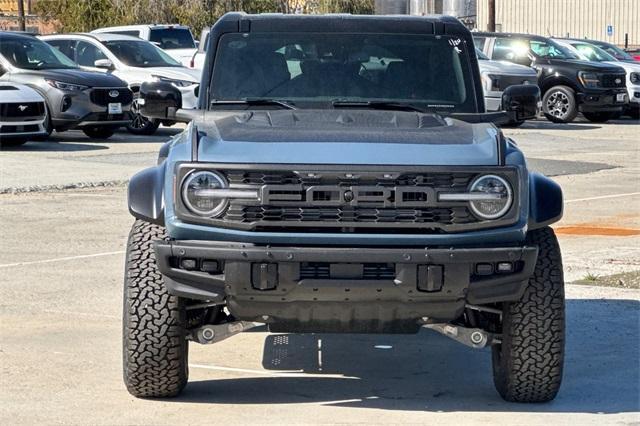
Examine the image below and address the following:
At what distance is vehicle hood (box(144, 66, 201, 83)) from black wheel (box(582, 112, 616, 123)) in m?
9.69

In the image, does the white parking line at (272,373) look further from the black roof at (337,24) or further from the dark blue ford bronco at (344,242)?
the black roof at (337,24)

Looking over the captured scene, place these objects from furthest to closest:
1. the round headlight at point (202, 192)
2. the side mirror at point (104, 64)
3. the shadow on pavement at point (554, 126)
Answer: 1. the shadow on pavement at point (554, 126)
2. the side mirror at point (104, 64)
3. the round headlight at point (202, 192)

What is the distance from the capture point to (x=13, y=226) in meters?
12.9

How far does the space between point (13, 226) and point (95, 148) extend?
28.6 feet

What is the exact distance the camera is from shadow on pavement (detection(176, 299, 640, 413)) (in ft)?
21.6

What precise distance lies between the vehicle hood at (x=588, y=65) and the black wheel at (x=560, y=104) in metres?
0.51

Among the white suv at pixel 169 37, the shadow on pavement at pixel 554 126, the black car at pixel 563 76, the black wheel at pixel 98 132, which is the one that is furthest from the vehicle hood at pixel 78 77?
the black car at pixel 563 76

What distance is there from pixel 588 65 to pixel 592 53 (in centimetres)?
251

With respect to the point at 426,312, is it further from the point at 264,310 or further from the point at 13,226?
the point at 13,226

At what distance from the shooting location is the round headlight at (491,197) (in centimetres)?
606

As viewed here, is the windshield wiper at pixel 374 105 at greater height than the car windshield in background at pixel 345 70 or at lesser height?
lesser

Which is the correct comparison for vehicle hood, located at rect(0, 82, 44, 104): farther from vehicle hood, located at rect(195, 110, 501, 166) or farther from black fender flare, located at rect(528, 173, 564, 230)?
black fender flare, located at rect(528, 173, 564, 230)

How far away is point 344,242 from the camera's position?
5.93m

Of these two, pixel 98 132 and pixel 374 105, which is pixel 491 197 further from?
pixel 98 132
